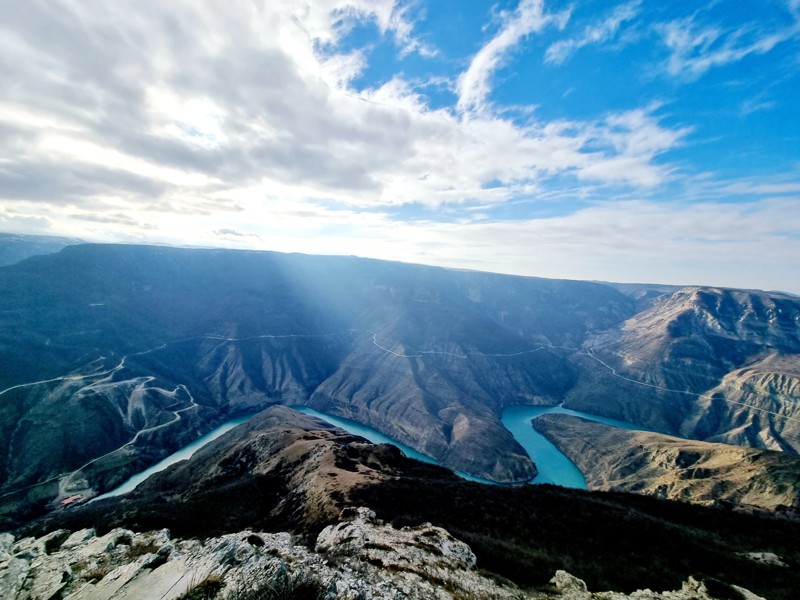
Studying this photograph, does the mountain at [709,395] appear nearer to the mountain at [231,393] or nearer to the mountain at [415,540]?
the mountain at [231,393]

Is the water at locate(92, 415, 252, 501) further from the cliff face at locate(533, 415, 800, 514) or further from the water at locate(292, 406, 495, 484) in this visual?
the cliff face at locate(533, 415, 800, 514)

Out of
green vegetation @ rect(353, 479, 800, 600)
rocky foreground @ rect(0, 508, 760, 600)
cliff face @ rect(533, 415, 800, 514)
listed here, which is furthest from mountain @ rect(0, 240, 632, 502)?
rocky foreground @ rect(0, 508, 760, 600)

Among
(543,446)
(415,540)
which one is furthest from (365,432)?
(415,540)

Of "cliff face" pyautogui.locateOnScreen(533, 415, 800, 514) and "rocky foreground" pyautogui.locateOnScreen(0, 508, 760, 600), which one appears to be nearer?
"rocky foreground" pyautogui.locateOnScreen(0, 508, 760, 600)

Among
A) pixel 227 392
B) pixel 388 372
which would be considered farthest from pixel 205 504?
pixel 388 372

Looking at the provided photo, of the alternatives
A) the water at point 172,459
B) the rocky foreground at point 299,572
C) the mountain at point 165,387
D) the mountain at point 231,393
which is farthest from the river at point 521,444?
the rocky foreground at point 299,572

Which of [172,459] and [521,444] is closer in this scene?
[172,459]

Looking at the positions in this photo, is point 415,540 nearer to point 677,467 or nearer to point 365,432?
point 677,467
